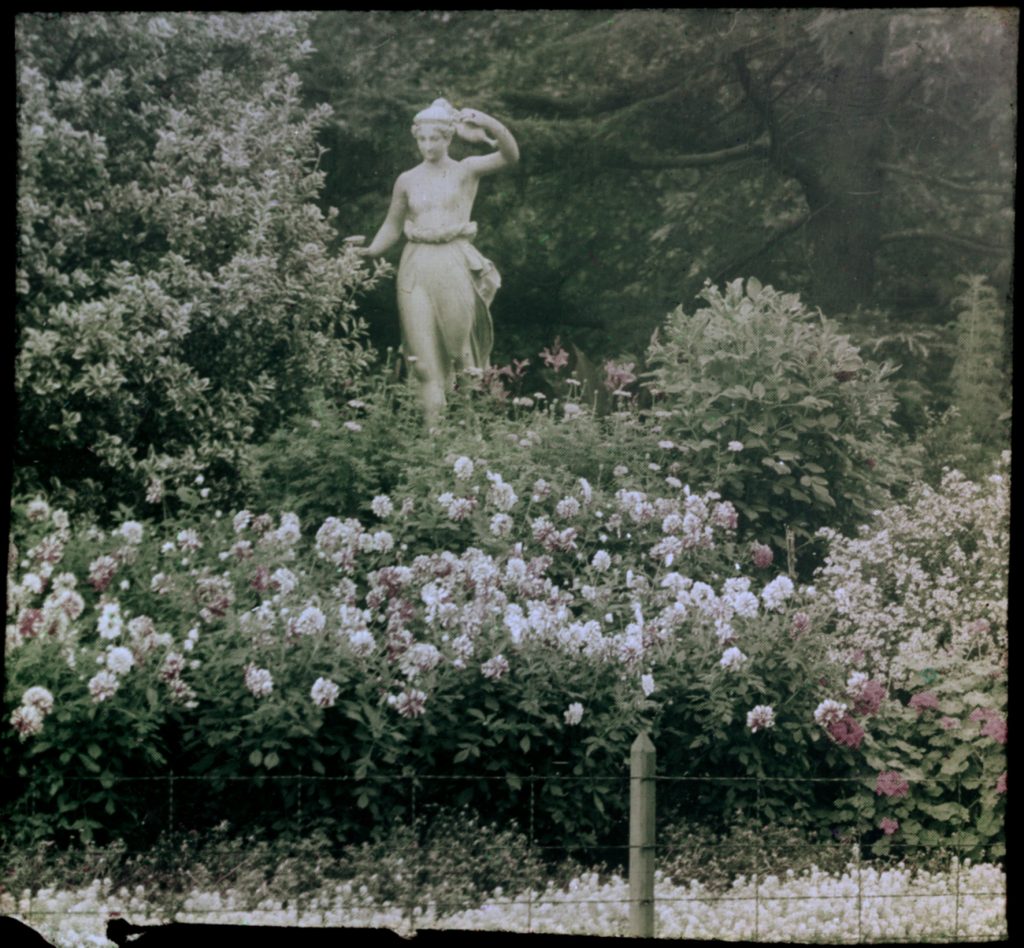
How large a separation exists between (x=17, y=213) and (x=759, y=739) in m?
3.45

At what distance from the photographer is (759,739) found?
529 centimetres

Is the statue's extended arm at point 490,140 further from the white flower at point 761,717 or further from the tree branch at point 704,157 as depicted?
the white flower at point 761,717

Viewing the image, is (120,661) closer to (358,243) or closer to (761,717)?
(358,243)

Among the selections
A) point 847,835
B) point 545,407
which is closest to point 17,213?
point 545,407

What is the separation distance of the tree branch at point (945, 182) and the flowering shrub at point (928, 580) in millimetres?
1025

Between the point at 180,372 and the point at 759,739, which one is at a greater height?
the point at 180,372

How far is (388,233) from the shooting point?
551 centimetres

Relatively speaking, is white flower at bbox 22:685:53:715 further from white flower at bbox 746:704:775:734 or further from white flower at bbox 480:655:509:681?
white flower at bbox 746:704:775:734

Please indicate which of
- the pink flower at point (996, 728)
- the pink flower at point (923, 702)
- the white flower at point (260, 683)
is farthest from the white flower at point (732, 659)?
the white flower at point (260, 683)

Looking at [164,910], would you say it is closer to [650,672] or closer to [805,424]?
[650,672]

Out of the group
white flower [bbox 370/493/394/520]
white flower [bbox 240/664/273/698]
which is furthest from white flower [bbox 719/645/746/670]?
white flower [bbox 240/664/273/698]

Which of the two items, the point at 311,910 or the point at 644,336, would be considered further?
the point at 644,336

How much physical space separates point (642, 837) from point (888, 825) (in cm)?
97

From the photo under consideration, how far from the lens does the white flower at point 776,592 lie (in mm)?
5367
